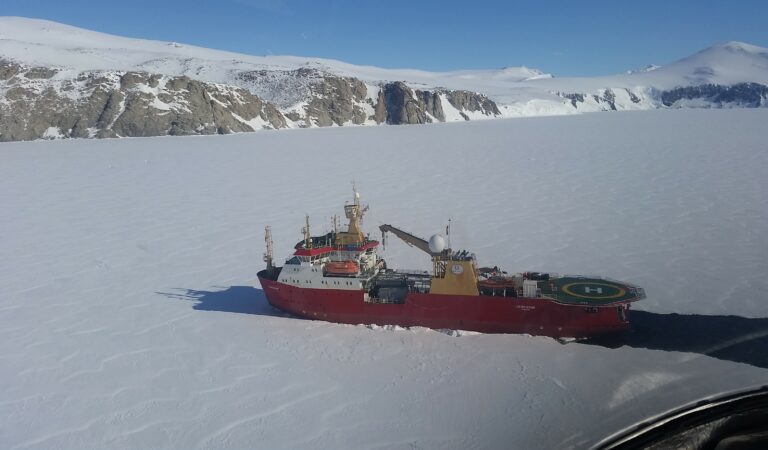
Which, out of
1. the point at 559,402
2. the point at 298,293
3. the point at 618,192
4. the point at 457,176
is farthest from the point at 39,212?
the point at 618,192

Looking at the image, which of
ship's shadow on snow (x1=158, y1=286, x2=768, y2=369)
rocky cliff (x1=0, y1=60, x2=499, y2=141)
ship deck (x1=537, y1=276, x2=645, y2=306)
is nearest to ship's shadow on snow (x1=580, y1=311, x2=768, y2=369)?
ship's shadow on snow (x1=158, y1=286, x2=768, y2=369)

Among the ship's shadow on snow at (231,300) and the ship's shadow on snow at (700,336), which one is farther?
the ship's shadow on snow at (231,300)

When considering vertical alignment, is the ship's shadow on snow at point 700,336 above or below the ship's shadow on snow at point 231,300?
below

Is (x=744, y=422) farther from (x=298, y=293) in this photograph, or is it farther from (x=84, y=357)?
(x=84, y=357)

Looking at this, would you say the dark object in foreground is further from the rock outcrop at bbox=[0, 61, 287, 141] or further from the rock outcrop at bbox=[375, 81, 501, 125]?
the rock outcrop at bbox=[375, 81, 501, 125]

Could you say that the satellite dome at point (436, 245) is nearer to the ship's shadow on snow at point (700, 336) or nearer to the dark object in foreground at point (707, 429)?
the ship's shadow on snow at point (700, 336)

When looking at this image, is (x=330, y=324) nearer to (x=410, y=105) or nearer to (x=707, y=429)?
(x=707, y=429)

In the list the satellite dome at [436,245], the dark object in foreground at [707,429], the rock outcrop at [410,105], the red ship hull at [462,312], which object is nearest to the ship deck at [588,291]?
the red ship hull at [462,312]
